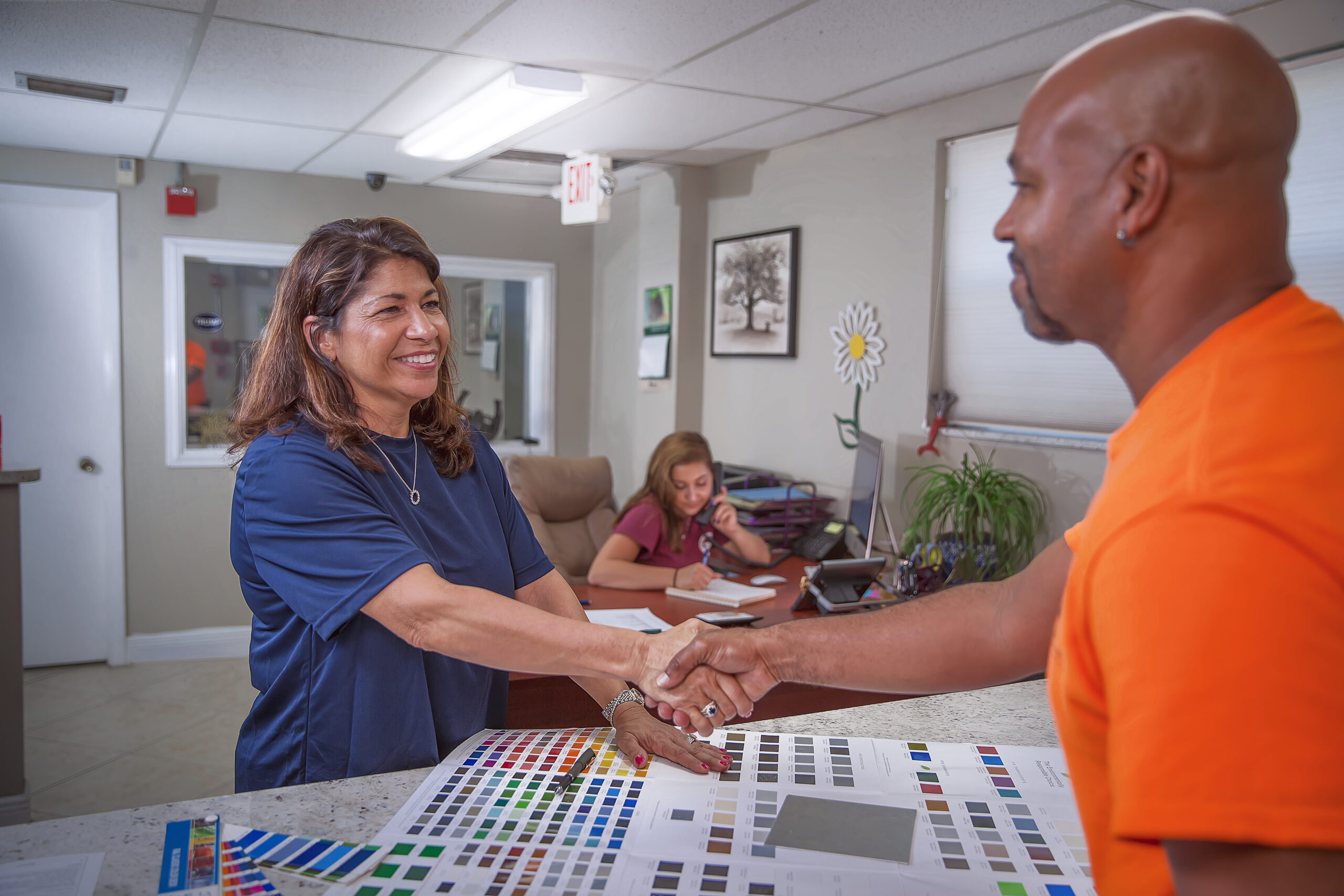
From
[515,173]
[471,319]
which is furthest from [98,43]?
[471,319]

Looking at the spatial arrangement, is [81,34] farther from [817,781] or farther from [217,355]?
[817,781]

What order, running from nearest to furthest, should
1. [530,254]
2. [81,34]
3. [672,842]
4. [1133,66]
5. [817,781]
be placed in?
[1133,66]
[672,842]
[817,781]
[81,34]
[530,254]

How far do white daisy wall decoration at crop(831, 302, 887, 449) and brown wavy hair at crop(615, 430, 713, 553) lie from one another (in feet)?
2.16

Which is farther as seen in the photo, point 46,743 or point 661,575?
point 46,743

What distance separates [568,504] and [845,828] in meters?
3.15

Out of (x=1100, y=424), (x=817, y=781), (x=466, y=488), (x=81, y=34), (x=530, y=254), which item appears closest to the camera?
(x=817, y=781)

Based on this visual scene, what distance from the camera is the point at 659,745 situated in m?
1.36

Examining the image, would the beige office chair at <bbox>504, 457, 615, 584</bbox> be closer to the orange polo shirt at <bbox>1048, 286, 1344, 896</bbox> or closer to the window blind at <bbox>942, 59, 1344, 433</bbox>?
the window blind at <bbox>942, 59, 1344, 433</bbox>

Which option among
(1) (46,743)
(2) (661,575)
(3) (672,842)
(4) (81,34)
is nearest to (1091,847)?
(3) (672,842)

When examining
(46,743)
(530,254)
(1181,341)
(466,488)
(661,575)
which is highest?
(530,254)

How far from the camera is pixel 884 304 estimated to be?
11.9 feet

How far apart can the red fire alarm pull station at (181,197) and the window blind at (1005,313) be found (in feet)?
12.4

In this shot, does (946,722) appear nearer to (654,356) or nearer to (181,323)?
(654,356)

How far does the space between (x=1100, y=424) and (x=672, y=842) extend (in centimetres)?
236
